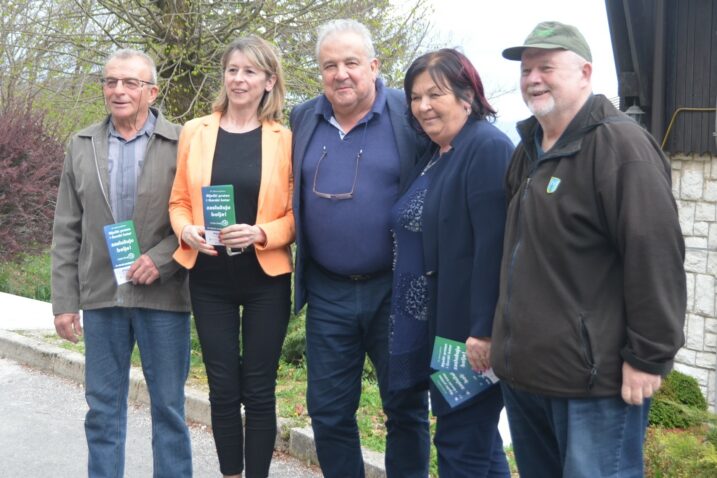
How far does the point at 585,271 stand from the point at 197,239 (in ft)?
5.94

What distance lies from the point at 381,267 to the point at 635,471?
1443mm

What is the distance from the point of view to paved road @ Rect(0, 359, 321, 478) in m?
5.21

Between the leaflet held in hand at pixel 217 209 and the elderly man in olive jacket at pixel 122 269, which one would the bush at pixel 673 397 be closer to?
the elderly man in olive jacket at pixel 122 269

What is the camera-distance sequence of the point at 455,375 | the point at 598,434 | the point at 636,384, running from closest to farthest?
the point at 636,384, the point at 598,434, the point at 455,375

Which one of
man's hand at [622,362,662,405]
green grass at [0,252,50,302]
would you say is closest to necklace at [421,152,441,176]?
man's hand at [622,362,662,405]

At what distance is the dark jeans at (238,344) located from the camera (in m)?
4.03

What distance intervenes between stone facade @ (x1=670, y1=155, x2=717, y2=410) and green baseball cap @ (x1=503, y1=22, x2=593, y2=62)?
24.5ft

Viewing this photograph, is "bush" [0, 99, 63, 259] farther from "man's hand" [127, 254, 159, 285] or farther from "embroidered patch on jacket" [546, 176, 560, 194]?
"embroidered patch on jacket" [546, 176, 560, 194]

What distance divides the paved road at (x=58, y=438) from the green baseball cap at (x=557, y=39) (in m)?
3.07

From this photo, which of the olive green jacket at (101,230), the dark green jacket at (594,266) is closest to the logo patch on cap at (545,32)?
the dark green jacket at (594,266)

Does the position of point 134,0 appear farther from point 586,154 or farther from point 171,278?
point 586,154

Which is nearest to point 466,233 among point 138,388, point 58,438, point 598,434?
point 598,434

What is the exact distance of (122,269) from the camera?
3988 millimetres

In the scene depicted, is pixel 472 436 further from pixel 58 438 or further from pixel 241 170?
pixel 58 438
